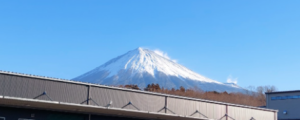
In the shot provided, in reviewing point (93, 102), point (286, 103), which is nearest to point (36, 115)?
point (93, 102)

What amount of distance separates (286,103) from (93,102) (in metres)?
32.5

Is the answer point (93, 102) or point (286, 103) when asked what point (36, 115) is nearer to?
point (93, 102)

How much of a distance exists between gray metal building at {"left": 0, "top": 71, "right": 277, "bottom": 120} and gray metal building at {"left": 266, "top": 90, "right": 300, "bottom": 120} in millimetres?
19302

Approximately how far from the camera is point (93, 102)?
28.2 m

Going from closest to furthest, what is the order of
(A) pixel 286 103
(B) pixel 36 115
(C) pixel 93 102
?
(B) pixel 36 115 → (C) pixel 93 102 → (A) pixel 286 103

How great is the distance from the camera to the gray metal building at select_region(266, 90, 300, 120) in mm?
53094

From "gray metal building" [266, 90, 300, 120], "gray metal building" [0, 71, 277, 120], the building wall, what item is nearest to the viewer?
"gray metal building" [0, 71, 277, 120]

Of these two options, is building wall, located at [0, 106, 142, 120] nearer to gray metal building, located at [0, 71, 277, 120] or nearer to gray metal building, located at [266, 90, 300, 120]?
gray metal building, located at [0, 71, 277, 120]

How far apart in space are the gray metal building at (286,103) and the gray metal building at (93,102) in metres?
19.3

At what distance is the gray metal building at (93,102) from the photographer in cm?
2533

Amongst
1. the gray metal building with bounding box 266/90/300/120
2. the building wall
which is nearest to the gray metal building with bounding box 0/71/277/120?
the building wall

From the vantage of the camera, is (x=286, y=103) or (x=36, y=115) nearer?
(x=36, y=115)

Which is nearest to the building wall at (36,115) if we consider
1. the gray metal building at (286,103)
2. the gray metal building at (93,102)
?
the gray metal building at (93,102)

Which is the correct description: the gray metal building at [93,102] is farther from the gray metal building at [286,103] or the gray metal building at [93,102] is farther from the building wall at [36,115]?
the gray metal building at [286,103]
